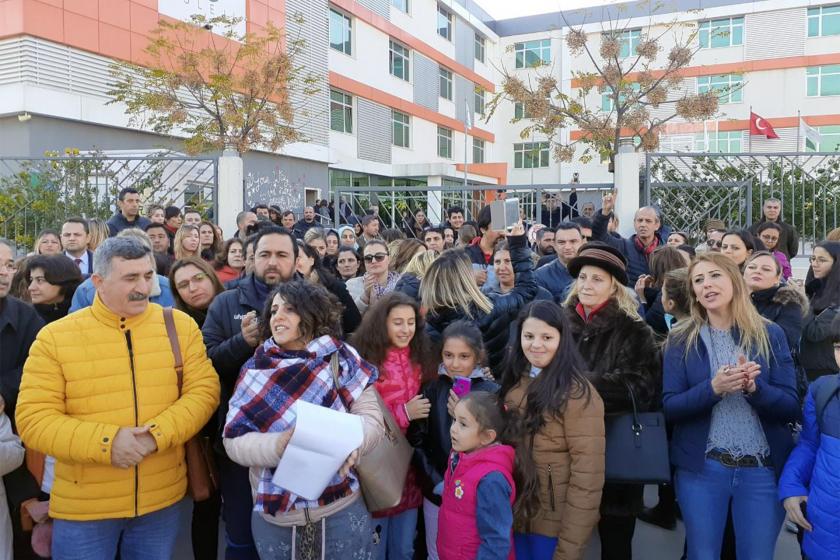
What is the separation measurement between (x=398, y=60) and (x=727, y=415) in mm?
26804

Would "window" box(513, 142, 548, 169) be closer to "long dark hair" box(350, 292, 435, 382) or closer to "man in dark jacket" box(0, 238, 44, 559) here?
"long dark hair" box(350, 292, 435, 382)

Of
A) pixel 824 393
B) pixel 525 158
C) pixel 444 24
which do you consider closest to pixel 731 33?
pixel 525 158

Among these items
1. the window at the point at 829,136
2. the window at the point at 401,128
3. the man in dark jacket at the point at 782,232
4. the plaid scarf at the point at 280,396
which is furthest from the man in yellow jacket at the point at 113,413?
the window at the point at 829,136

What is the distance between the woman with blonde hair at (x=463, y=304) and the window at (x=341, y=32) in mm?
21536

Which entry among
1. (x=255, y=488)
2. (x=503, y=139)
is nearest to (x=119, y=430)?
(x=255, y=488)

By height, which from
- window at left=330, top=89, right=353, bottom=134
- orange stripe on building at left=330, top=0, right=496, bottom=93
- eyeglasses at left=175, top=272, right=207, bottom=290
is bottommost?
eyeglasses at left=175, top=272, right=207, bottom=290

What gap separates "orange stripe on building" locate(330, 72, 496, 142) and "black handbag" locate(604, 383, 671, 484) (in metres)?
22.1

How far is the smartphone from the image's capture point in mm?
3342

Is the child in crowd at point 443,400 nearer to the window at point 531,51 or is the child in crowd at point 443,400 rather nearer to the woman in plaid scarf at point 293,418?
the woman in plaid scarf at point 293,418

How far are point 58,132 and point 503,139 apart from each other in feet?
83.3

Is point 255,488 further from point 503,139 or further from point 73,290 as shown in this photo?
point 503,139

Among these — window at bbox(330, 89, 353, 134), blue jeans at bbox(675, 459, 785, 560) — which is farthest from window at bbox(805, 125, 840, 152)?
blue jeans at bbox(675, 459, 785, 560)

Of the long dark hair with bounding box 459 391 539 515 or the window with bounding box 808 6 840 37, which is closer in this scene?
the long dark hair with bounding box 459 391 539 515

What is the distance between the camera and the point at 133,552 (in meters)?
2.84
